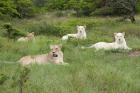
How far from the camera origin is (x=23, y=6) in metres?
37.0

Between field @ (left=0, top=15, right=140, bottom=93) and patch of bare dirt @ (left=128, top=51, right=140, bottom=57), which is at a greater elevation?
field @ (left=0, top=15, right=140, bottom=93)

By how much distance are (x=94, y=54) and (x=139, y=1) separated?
29108mm

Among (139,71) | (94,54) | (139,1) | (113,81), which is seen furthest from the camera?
(139,1)

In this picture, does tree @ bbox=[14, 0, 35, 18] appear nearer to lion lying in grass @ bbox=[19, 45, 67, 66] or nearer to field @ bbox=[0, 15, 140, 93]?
field @ bbox=[0, 15, 140, 93]

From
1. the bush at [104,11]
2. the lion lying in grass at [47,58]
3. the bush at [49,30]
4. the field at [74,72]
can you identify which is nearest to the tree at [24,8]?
the bush at [104,11]

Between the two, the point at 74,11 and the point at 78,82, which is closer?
the point at 78,82

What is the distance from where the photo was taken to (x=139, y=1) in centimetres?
4084

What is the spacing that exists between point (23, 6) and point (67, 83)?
29.4 metres

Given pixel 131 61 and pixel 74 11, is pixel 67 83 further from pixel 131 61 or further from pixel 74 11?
pixel 74 11

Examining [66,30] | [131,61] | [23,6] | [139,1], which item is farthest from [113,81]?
[139,1]

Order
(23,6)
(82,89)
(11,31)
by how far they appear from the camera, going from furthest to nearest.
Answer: (23,6) < (11,31) < (82,89)

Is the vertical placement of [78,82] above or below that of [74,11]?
above

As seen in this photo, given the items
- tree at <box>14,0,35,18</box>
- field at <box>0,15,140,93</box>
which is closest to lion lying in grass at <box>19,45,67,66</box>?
field at <box>0,15,140,93</box>

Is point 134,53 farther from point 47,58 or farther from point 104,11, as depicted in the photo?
point 104,11
